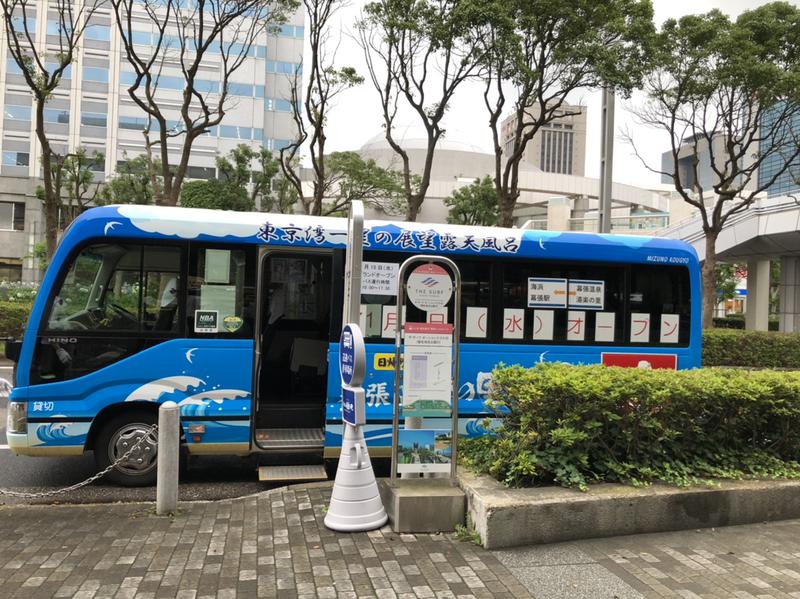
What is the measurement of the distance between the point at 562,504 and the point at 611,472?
0.66 m

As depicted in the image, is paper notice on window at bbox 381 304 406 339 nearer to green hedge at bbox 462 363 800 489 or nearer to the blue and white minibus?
the blue and white minibus

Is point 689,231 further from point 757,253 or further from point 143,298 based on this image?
point 143,298

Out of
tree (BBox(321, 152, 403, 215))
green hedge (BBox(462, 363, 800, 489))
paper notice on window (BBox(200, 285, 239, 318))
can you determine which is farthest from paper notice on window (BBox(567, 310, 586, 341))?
tree (BBox(321, 152, 403, 215))

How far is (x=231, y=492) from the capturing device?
5.99 m

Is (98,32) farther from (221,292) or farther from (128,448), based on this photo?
(128,448)

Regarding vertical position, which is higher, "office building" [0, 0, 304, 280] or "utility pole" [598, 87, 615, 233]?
"office building" [0, 0, 304, 280]

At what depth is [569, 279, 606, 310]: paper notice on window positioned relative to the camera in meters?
6.91

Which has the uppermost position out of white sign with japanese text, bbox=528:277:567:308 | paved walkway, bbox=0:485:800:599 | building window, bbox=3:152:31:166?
building window, bbox=3:152:31:166

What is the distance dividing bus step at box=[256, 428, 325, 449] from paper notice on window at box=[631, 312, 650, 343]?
3688 millimetres

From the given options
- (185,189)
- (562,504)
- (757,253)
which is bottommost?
(562,504)

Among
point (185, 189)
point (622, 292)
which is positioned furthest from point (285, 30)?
point (622, 292)

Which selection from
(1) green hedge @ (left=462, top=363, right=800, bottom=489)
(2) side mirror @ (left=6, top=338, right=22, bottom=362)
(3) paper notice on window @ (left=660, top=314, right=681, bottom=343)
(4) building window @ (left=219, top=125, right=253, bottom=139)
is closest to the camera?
(1) green hedge @ (left=462, top=363, right=800, bottom=489)

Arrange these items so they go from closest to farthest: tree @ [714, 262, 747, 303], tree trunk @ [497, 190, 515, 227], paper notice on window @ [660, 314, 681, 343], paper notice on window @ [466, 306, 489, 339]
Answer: paper notice on window @ [466, 306, 489, 339], paper notice on window @ [660, 314, 681, 343], tree trunk @ [497, 190, 515, 227], tree @ [714, 262, 747, 303]

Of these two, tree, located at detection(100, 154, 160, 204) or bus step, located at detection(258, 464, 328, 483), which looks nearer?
bus step, located at detection(258, 464, 328, 483)
